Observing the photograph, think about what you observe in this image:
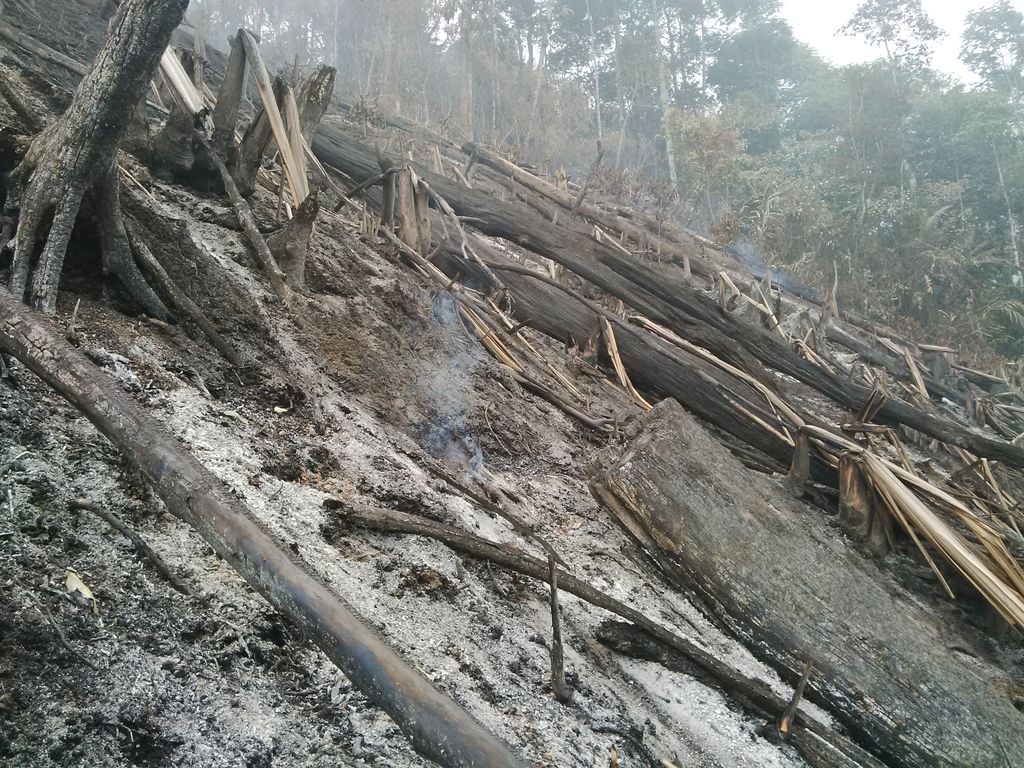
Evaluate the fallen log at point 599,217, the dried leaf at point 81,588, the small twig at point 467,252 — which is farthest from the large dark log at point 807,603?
the fallen log at point 599,217

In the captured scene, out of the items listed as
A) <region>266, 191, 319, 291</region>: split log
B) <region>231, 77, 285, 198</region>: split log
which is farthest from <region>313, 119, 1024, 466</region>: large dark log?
<region>266, 191, 319, 291</region>: split log

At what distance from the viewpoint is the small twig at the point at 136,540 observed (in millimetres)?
1120

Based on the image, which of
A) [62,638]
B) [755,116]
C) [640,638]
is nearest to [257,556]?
[62,638]

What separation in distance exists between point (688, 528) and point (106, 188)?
208cm

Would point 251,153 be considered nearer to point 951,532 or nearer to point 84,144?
point 84,144

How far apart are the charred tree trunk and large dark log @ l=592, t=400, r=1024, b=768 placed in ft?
6.12

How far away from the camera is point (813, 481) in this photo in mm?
2820

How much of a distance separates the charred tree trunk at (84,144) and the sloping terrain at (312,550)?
15 centimetres

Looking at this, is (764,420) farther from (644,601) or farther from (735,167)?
(735,167)

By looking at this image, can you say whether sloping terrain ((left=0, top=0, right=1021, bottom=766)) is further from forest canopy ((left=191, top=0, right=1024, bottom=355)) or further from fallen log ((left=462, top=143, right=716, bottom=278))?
forest canopy ((left=191, top=0, right=1024, bottom=355))

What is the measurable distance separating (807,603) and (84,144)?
248cm

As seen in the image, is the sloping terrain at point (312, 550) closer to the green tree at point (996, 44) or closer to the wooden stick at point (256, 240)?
the wooden stick at point (256, 240)

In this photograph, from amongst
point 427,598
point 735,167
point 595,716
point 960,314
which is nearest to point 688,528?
point 595,716

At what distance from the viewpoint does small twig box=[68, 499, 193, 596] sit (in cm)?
112
